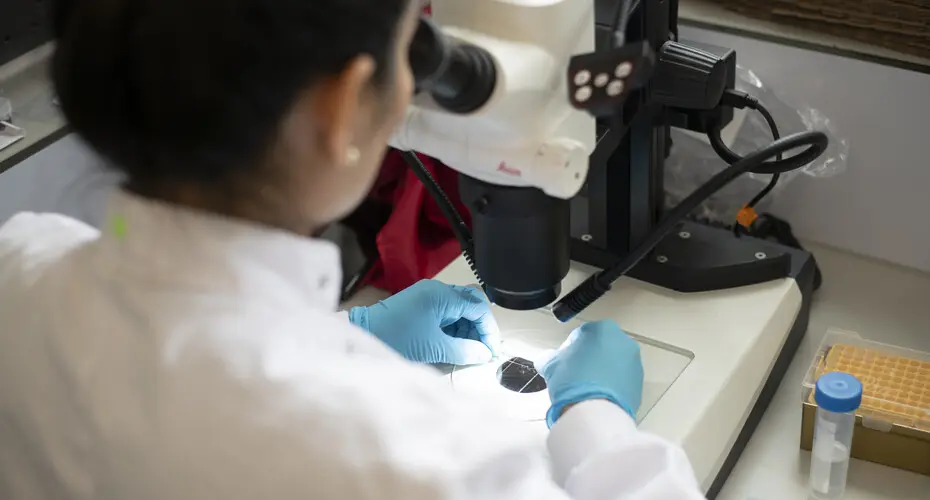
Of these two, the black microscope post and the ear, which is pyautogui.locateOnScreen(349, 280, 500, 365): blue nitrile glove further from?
the ear

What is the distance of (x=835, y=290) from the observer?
4.49 ft

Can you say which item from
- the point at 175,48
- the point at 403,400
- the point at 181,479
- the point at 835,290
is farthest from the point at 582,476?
the point at 835,290

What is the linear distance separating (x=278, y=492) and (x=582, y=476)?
1.06 ft

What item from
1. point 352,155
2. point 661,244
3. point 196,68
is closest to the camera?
point 196,68

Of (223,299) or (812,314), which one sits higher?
(223,299)

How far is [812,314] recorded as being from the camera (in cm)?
133

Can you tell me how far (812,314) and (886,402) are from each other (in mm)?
294

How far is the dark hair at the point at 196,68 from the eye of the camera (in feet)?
1.81

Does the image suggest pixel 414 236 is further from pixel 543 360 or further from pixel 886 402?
pixel 886 402

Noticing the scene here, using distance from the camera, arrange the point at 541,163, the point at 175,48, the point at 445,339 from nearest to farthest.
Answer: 1. the point at 175,48
2. the point at 541,163
3. the point at 445,339

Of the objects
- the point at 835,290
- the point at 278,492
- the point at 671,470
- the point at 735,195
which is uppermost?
the point at 278,492

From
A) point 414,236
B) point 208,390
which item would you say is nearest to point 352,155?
point 208,390

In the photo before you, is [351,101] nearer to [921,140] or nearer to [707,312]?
[707,312]

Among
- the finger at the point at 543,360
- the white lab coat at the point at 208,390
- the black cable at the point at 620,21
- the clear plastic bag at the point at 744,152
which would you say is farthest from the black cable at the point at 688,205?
the white lab coat at the point at 208,390
